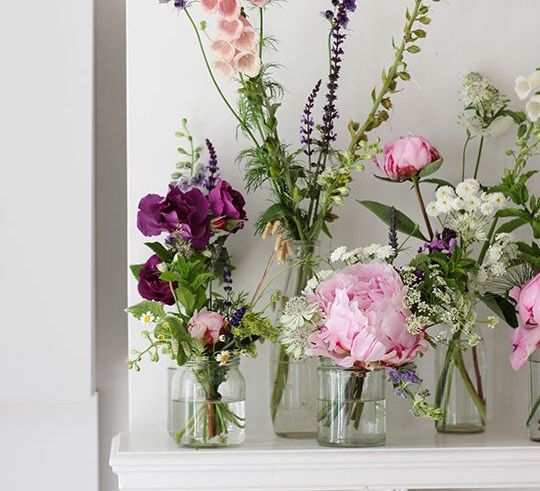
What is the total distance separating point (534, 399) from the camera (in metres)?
1.34

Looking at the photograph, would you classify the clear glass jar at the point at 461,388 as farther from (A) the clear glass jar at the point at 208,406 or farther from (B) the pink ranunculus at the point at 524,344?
(A) the clear glass jar at the point at 208,406

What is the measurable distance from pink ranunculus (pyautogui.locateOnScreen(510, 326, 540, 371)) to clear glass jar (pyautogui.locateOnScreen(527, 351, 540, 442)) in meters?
0.03

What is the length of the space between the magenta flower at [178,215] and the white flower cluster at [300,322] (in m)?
0.15

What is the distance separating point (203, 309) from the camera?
4.27 ft

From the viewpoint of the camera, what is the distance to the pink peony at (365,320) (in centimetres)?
120

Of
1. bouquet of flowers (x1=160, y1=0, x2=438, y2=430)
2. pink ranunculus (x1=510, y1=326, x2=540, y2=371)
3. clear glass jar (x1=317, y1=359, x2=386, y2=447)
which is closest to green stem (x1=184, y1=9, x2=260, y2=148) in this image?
bouquet of flowers (x1=160, y1=0, x2=438, y2=430)

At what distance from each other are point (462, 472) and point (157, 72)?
2.26ft

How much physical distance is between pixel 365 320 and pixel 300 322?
0.28ft

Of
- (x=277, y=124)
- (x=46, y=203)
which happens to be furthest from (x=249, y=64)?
(x=46, y=203)

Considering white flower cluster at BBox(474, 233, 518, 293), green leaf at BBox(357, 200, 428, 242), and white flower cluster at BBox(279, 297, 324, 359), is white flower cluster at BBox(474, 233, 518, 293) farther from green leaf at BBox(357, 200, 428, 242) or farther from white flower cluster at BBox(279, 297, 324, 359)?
white flower cluster at BBox(279, 297, 324, 359)

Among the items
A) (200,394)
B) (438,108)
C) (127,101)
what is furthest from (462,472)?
(127,101)

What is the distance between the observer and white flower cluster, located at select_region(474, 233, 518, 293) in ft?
4.18

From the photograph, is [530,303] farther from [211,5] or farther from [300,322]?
[211,5]

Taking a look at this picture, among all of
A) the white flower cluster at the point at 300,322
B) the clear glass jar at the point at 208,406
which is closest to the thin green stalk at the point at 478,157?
the white flower cluster at the point at 300,322
